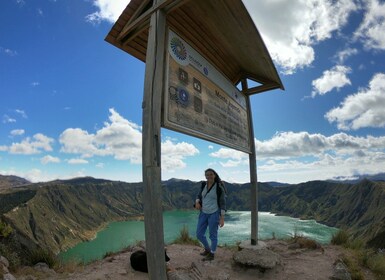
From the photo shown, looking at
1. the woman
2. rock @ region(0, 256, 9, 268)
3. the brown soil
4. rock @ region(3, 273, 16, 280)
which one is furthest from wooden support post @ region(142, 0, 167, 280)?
rock @ region(0, 256, 9, 268)

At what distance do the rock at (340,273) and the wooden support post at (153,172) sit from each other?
3533 mm

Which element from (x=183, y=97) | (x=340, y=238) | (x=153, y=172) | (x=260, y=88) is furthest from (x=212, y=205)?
(x=340, y=238)

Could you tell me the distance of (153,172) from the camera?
3.06 metres

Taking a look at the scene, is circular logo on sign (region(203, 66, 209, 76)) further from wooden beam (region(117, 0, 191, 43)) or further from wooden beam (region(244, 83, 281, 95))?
wooden beam (region(244, 83, 281, 95))

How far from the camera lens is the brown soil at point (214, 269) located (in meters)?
4.82

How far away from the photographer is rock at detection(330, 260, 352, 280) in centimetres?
491

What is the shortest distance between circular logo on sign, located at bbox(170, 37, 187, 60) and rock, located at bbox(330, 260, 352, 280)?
4.66 metres

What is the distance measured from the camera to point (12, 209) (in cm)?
9956

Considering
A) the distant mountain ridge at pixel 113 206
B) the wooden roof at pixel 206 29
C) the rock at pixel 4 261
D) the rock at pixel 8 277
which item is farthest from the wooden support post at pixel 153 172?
the distant mountain ridge at pixel 113 206

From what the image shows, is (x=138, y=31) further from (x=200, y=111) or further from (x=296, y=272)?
(x=296, y=272)

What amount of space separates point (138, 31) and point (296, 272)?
5.18m

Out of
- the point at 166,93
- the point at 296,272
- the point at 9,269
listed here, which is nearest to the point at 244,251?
the point at 296,272

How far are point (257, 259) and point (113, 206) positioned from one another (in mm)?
178110

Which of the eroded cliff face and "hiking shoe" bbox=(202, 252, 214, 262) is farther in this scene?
the eroded cliff face
